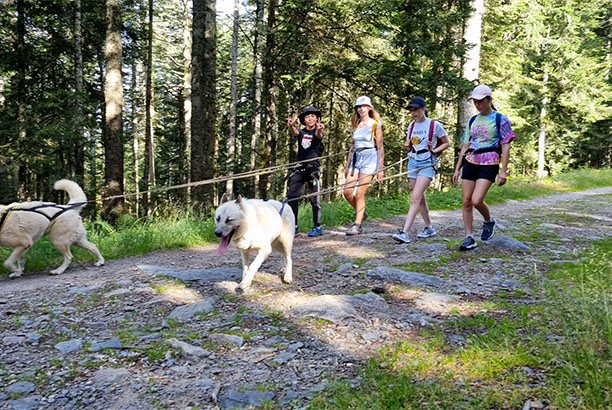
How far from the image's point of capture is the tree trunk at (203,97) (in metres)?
10.4

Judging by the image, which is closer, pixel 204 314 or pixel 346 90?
pixel 204 314

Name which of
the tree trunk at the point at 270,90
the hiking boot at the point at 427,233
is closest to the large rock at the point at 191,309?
the hiking boot at the point at 427,233

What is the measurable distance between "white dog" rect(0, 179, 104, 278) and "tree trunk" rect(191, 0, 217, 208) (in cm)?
439

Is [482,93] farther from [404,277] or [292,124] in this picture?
[292,124]

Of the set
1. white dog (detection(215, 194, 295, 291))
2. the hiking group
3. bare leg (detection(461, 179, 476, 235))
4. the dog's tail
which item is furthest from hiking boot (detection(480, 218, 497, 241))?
the dog's tail

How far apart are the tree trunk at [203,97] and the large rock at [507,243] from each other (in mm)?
7201

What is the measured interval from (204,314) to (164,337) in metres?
0.53

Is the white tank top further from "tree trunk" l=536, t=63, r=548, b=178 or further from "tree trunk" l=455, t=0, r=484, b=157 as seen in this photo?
"tree trunk" l=536, t=63, r=548, b=178

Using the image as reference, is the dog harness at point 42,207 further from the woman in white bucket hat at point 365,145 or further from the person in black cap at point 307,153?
the woman in white bucket hat at point 365,145

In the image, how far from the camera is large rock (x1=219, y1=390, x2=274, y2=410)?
229cm

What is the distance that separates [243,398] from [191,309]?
164cm

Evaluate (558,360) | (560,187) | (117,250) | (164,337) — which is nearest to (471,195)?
(558,360)

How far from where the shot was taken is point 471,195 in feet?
19.3

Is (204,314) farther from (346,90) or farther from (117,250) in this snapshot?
(346,90)
